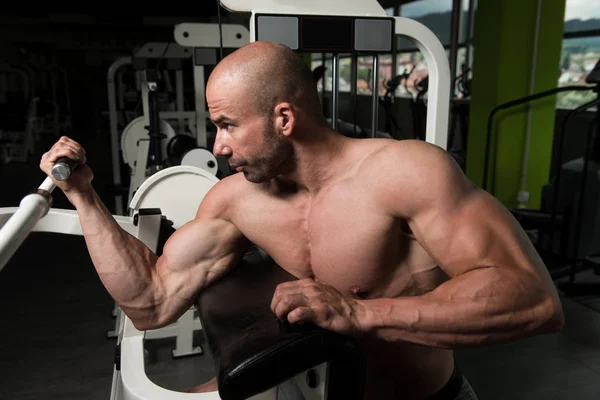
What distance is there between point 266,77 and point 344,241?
323 millimetres

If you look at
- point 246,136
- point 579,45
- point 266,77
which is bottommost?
point 246,136

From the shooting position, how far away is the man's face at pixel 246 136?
959 millimetres

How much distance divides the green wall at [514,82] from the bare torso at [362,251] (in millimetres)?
3002

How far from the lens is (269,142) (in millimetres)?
985

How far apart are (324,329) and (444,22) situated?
6769mm

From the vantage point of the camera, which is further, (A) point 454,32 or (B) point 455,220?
(A) point 454,32

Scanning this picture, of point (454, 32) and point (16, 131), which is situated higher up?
point (454, 32)

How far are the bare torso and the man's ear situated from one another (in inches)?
5.4

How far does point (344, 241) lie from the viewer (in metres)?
0.99

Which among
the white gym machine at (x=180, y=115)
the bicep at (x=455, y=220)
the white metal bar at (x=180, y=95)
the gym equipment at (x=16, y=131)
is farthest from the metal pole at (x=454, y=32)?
the bicep at (x=455, y=220)

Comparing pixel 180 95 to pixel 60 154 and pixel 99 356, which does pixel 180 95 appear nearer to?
pixel 99 356

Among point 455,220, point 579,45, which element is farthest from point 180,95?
point 455,220

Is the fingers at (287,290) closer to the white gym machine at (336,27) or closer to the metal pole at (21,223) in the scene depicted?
the metal pole at (21,223)

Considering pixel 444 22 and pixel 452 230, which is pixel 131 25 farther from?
pixel 452 230
